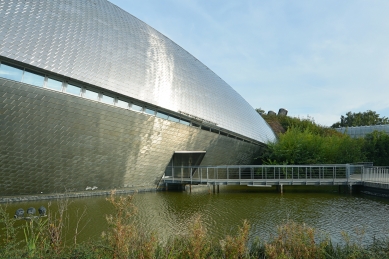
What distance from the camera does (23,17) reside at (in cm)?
1484

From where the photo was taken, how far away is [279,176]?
20594 millimetres

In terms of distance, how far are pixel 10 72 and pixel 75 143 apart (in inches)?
169

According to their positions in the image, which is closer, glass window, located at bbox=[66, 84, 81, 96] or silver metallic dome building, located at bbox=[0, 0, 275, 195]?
silver metallic dome building, located at bbox=[0, 0, 275, 195]

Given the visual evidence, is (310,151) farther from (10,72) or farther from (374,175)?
(10,72)

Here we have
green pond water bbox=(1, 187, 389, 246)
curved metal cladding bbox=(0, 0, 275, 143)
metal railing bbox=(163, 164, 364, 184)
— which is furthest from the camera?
metal railing bbox=(163, 164, 364, 184)

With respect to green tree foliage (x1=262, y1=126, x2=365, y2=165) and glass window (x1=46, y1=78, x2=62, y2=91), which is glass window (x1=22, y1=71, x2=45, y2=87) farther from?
green tree foliage (x1=262, y1=126, x2=365, y2=165)

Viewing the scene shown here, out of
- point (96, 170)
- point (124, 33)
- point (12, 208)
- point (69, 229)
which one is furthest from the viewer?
point (124, 33)

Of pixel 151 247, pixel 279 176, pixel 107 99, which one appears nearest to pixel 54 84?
pixel 107 99

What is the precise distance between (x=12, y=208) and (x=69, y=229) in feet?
17.6

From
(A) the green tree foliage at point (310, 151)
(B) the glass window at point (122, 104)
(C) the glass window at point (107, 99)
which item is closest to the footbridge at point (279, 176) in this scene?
(A) the green tree foliage at point (310, 151)

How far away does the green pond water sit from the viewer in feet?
32.1

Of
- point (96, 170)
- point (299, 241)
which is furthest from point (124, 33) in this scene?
point (299, 241)

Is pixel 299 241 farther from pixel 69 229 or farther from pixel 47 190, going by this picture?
pixel 47 190

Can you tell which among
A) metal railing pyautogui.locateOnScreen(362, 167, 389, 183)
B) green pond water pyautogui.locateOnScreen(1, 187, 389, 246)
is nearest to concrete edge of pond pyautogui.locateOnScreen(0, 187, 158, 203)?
green pond water pyautogui.locateOnScreen(1, 187, 389, 246)
